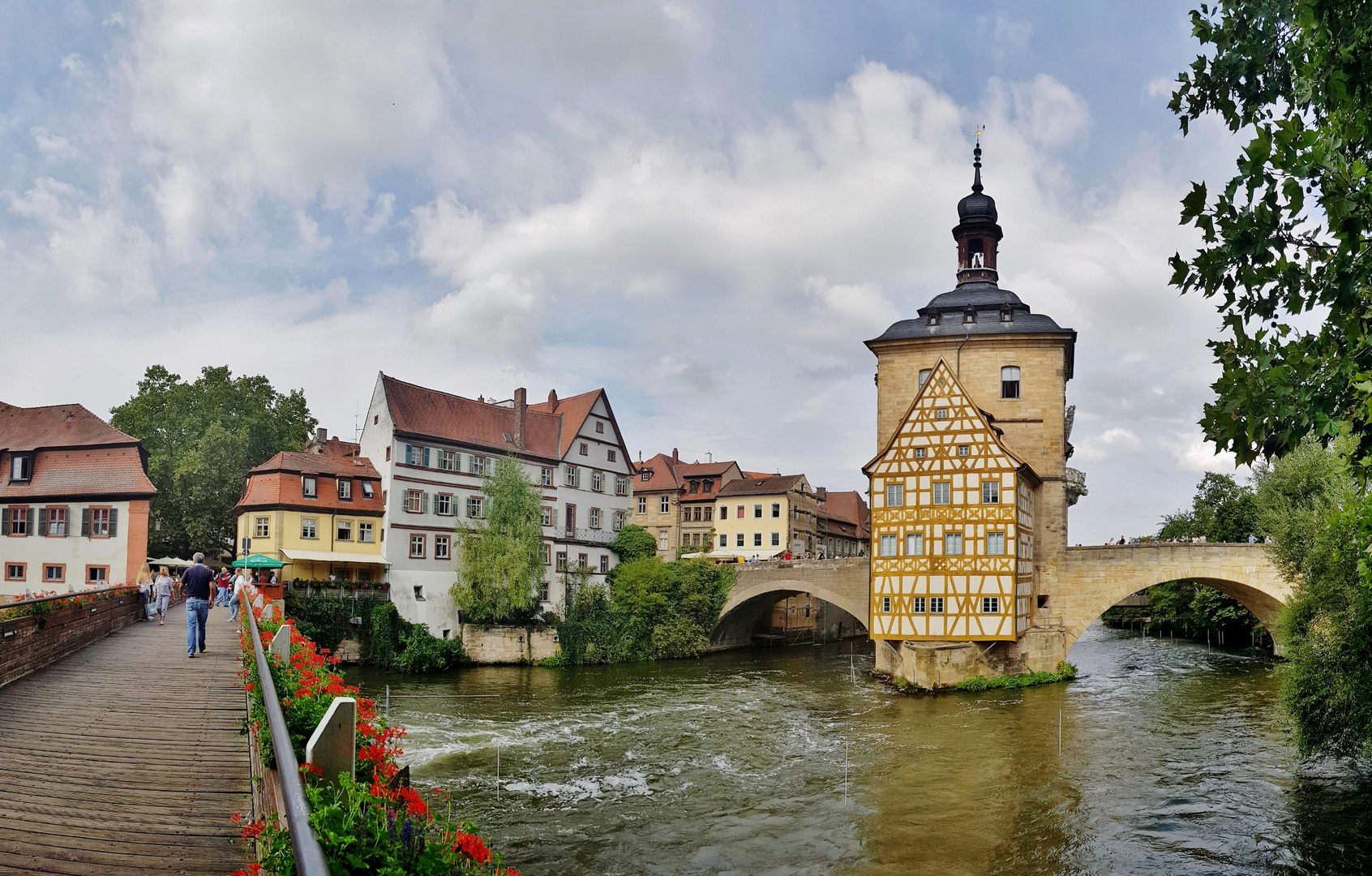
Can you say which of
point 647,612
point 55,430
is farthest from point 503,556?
point 55,430

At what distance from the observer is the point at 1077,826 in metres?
15.9

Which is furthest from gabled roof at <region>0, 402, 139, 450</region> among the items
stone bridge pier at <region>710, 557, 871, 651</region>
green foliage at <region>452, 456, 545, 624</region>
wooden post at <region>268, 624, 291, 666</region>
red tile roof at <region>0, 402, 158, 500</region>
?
wooden post at <region>268, 624, 291, 666</region>

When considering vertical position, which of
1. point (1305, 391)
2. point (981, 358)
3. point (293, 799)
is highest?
point (981, 358)

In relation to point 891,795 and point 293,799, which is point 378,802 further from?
point 891,795

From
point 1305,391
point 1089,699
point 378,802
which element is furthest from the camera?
point 1089,699

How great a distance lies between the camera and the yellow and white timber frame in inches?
1270

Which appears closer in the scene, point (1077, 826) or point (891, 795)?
point (1077, 826)

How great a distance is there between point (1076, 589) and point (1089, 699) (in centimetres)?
646

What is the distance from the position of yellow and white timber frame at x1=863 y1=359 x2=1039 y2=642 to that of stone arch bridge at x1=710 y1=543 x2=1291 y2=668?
148 centimetres

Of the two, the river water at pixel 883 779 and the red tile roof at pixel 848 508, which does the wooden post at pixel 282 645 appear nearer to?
the river water at pixel 883 779

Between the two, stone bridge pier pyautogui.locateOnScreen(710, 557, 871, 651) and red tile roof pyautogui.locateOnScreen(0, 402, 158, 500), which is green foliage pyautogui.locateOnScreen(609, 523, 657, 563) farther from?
red tile roof pyautogui.locateOnScreen(0, 402, 158, 500)

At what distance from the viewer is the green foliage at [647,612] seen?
41.0 metres

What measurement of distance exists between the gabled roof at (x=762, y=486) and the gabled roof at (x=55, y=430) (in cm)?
3447

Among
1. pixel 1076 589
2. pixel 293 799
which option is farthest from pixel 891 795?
pixel 1076 589
